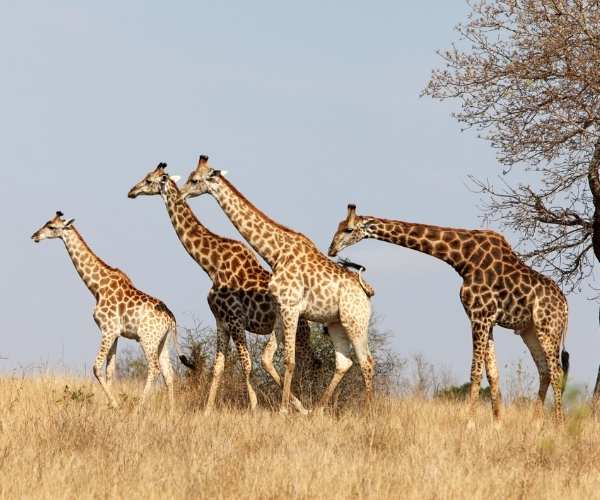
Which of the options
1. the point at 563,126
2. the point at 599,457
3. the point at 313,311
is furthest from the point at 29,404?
the point at 563,126

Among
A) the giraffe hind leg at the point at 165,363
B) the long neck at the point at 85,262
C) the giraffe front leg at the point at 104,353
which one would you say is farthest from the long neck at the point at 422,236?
the long neck at the point at 85,262

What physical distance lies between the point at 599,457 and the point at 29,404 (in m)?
8.60

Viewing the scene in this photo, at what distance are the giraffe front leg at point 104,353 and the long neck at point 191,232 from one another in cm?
206

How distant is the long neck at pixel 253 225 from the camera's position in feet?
48.6

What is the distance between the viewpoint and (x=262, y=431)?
1252 centimetres

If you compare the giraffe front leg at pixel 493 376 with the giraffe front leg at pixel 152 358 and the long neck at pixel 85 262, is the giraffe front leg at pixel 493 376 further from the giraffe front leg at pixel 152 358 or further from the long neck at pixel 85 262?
the long neck at pixel 85 262

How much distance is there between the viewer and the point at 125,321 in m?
16.6

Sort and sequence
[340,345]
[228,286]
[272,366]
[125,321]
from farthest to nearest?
[125,321] → [228,286] → [340,345] → [272,366]

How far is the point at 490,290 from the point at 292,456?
4.41m

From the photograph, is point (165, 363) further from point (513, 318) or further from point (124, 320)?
point (513, 318)

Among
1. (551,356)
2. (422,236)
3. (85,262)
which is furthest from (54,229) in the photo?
(551,356)

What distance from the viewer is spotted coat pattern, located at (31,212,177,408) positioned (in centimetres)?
1641

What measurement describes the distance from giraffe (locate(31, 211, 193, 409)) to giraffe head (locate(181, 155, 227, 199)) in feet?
7.96

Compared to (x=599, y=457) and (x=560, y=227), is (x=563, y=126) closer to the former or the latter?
(x=560, y=227)
